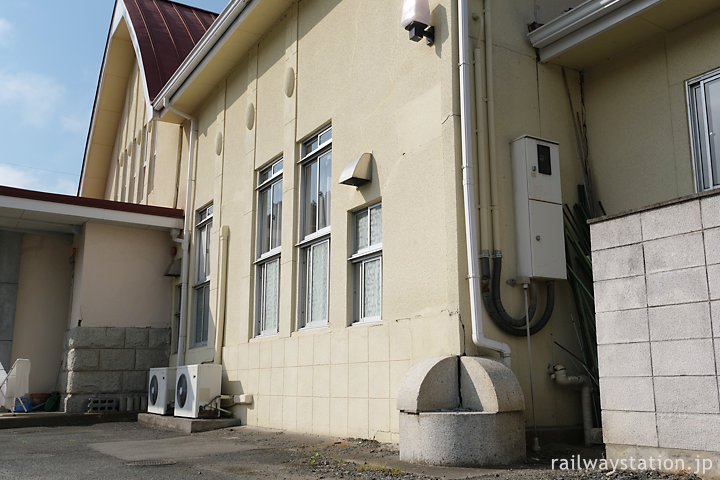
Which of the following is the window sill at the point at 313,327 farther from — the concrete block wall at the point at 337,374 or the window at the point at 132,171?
the window at the point at 132,171

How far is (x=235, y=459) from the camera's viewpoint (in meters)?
7.09

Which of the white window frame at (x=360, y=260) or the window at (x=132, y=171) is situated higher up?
the window at (x=132, y=171)

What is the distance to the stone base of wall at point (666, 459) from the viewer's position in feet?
14.9

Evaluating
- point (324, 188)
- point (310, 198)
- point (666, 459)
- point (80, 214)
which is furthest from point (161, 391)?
point (666, 459)

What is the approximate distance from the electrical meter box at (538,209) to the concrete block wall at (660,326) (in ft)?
4.08

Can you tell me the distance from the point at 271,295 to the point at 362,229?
2.76 meters

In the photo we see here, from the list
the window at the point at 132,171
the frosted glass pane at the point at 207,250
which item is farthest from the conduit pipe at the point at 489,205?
the window at the point at 132,171

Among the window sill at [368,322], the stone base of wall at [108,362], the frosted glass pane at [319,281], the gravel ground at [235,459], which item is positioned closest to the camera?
the gravel ground at [235,459]

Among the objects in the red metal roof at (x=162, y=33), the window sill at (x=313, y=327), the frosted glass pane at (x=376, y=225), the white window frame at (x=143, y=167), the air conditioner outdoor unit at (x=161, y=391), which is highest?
the red metal roof at (x=162, y=33)

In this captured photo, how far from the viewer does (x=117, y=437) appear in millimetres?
10062

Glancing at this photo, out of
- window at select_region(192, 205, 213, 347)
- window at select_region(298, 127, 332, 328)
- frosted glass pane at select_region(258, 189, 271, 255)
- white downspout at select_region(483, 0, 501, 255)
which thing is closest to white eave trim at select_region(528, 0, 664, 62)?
white downspout at select_region(483, 0, 501, 255)

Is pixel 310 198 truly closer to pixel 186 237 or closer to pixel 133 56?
pixel 186 237

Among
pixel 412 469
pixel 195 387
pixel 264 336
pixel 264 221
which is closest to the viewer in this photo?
pixel 412 469

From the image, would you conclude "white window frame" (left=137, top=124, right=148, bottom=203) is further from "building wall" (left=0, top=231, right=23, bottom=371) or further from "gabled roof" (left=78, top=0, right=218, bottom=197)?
"building wall" (left=0, top=231, right=23, bottom=371)
